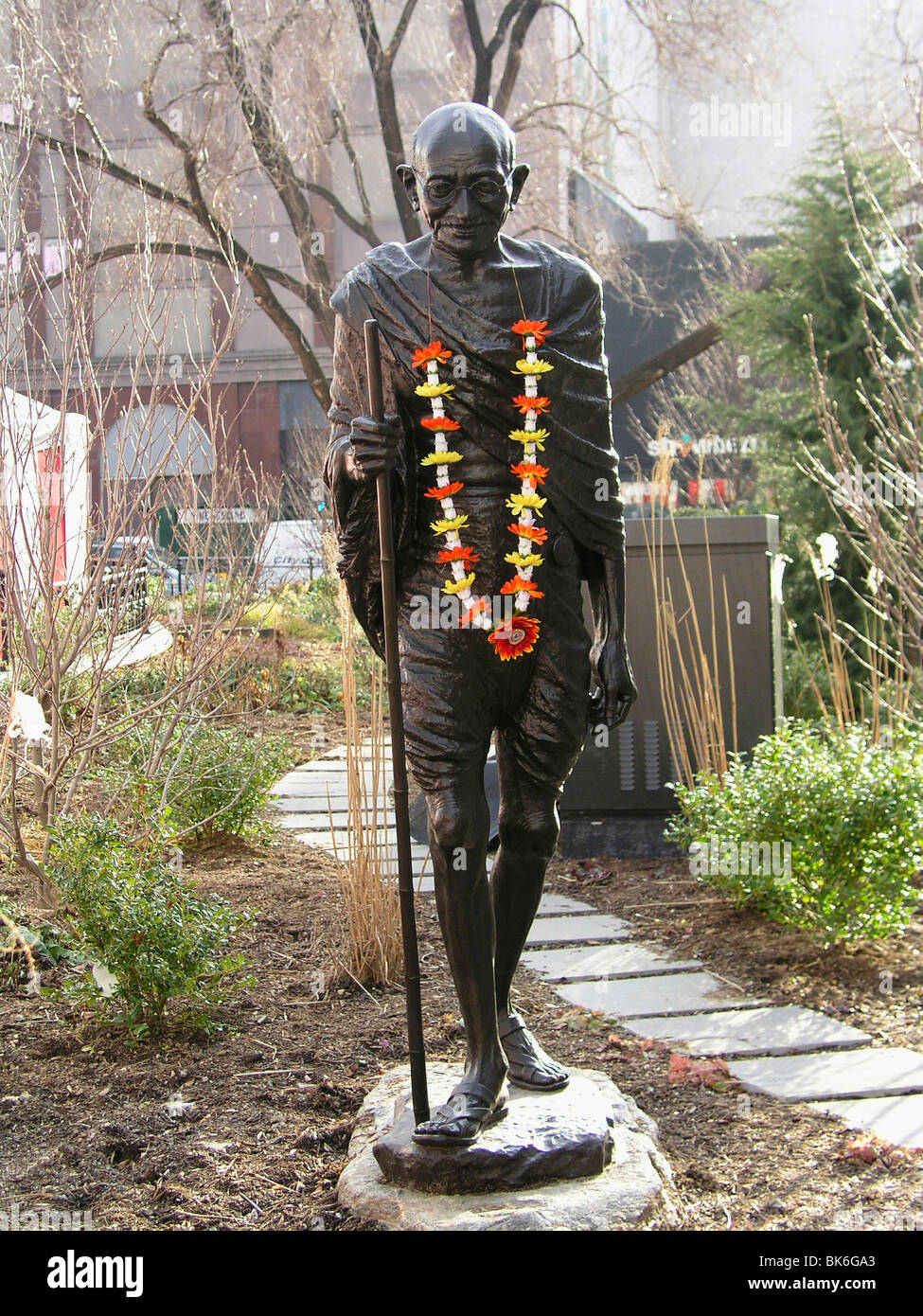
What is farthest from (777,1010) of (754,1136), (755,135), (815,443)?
(755,135)

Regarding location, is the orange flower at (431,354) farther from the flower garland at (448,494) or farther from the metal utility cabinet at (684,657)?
the metal utility cabinet at (684,657)

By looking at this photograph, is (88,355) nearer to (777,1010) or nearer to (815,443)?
(777,1010)

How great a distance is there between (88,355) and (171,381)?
33cm

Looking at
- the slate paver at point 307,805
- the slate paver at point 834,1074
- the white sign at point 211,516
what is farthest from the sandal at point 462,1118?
the slate paver at point 307,805

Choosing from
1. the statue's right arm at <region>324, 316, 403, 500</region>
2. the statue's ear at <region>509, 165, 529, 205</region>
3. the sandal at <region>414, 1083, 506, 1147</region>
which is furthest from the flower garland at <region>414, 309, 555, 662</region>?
the sandal at <region>414, 1083, 506, 1147</region>

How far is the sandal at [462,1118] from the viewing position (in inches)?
113

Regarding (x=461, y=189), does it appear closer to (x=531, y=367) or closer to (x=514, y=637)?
(x=531, y=367)

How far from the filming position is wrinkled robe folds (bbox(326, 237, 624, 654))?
3.00 meters

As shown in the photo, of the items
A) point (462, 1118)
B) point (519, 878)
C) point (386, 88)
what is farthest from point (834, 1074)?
point (386, 88)

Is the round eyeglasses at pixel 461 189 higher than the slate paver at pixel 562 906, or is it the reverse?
the round eyeglasses at pixel 461 189

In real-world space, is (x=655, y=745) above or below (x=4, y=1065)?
above

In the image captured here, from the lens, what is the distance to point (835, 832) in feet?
15.7

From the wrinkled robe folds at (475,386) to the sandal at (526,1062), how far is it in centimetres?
124

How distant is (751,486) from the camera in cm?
2038
